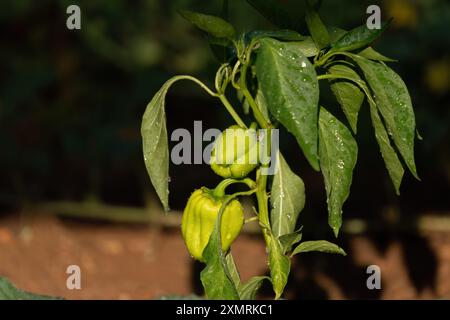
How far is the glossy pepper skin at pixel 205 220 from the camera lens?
1.74 metres

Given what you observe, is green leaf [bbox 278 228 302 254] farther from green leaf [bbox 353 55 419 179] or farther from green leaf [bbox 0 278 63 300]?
green leaf [bbox 0 278 63 300]

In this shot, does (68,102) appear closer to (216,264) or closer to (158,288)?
(158,288)

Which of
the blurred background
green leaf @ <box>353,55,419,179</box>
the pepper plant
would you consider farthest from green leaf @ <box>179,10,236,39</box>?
the blurred background

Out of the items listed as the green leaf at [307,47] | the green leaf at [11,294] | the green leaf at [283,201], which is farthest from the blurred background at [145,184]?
the green leaf at [307,47]

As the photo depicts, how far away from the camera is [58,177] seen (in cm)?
399

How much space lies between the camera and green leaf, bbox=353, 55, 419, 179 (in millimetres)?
1620

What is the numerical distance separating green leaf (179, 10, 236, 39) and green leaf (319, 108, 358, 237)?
8.9 inches

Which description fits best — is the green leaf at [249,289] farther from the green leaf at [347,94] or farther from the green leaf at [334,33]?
the green leaf at [334,33]

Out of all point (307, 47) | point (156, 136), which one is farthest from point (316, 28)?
point (156, 136)

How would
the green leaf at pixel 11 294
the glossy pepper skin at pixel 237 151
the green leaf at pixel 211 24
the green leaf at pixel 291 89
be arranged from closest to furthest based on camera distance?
1. the green leaf at pixel 291 89
2. the green leaf at pixel 211 24
3. the glossy pepper skin at pixel 237 151
4. the green leaf at pixel 11 294

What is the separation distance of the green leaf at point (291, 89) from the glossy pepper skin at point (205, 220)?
27 cm

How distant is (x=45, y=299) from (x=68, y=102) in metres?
2.14

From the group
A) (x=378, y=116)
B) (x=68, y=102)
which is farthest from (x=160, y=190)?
(x=68, y=102)

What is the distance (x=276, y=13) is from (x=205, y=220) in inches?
15.0
